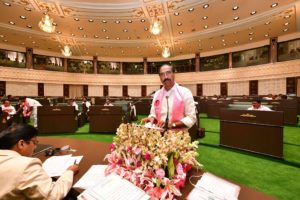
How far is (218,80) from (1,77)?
688 inches

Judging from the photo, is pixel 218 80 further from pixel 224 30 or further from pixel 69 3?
pixel 69 3

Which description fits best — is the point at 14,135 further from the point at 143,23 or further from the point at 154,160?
the point at 143,23

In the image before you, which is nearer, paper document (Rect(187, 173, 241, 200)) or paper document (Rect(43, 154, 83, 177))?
paper document (Rect(187, 173, 241, 200))

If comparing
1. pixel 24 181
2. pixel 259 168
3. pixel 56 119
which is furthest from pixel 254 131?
pixel 56 119

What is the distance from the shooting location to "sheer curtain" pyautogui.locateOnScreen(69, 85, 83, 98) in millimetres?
18247

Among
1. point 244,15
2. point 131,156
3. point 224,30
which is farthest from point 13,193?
point 224,30

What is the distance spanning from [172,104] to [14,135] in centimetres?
150

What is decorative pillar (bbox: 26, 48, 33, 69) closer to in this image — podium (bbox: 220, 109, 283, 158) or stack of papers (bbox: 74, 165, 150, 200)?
podium (bbox: 220, 109, 283, 158)

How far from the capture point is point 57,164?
1.48m

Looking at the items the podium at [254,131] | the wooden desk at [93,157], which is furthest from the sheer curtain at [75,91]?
the wooden desk at [93,157]

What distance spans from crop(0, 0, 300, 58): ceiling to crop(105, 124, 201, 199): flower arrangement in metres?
8.79

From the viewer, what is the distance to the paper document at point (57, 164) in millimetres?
1343

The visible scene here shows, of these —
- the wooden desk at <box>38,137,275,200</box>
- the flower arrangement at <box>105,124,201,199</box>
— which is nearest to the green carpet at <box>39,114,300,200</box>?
the wooden desk at <box>38,137,275,200</box>

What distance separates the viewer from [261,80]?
14336mm
